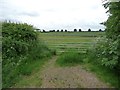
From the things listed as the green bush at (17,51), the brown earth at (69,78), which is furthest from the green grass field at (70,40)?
the brown earth at (69,78)

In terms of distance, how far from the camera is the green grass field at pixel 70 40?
18.8m

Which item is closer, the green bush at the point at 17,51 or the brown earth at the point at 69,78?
the brown earth at the point at 69,78

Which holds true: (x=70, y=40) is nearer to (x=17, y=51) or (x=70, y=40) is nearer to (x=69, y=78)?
(x=17, y=51)

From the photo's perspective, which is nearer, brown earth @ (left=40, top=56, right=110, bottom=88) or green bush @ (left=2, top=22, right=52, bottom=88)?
brown earth @ (left=40, top=56, right=110, bottom=88)

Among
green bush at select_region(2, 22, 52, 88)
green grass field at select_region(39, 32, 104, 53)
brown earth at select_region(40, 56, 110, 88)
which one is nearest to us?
brown earth at select_region(40, 56, 110, 88)

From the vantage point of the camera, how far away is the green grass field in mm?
18812

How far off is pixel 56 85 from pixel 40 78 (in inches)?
40.5

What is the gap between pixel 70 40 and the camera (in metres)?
21.1

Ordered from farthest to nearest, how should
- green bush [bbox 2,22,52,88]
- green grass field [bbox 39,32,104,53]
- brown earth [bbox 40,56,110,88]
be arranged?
1. green grass field [bbox 39,32,104,53]
2. green bush [bbox 2,22,52,88]
3. brown earth [bbox 40,56,110,88]

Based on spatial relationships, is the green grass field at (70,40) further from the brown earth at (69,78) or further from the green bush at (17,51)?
the brown earth at (69,78)

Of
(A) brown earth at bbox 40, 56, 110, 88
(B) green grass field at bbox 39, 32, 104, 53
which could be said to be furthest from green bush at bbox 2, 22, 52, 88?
(B) green grass field at bbox 39, 32, 104, 53

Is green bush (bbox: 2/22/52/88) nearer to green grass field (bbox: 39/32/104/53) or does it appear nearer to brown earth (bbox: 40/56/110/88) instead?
brown earth (bbox: 40/56/110/88)

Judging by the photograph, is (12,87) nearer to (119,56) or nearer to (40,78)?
(40,78)

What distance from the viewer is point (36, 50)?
15609 mm
